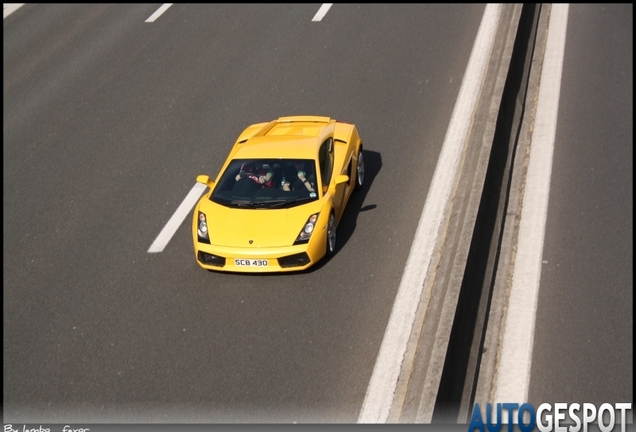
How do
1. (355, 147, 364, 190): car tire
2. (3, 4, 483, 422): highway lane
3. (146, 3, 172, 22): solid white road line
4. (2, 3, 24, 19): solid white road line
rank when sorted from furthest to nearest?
1. (2, 3, 24, 19): solid white road line
2. (146, 3, 172, 22): solid white road line
3. (355, 147, 364, 190): car tire
4. (3, 4, 483, 422): highway lane

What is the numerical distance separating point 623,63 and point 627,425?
10513mm

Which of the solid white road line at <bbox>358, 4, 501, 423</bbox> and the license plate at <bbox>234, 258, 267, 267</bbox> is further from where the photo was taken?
the license plate at <bbox>234, 258, 267, 267</bbox>

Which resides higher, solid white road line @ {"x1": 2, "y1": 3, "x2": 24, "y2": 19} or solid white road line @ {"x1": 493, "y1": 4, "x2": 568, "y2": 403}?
solid white road line @ {"x1": 2, "y1": 3, "x2": 24, "y2": 19}

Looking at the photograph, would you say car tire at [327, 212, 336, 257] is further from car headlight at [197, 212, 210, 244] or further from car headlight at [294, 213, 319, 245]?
car headlight at [197, 212, 210, 244]

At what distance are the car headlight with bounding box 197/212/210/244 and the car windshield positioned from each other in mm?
354

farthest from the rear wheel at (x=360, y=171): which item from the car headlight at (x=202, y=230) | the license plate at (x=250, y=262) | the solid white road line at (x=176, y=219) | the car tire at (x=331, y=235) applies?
the license plate at (x=250, y=262)

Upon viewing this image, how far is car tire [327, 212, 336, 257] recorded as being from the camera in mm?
11484

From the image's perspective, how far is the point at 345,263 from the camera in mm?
11586

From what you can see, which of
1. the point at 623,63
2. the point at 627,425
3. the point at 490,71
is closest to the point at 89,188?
the point at 490,71

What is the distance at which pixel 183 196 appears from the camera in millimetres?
13680

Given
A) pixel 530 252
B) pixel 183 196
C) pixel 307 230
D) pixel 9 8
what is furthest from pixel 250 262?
pixel 9 8

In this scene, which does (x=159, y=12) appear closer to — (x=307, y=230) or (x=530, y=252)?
(x=307, y=230)

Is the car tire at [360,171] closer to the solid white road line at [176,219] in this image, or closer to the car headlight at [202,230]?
the solid white road line at [176,219]

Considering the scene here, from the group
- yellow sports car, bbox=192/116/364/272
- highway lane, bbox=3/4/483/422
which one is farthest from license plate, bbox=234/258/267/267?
highway lane, bbox=3/4/483/422
